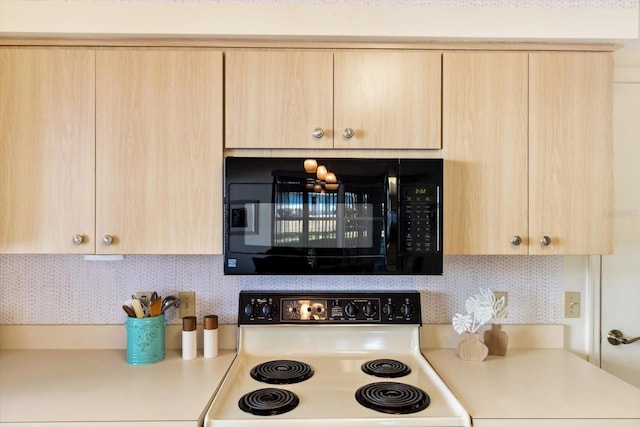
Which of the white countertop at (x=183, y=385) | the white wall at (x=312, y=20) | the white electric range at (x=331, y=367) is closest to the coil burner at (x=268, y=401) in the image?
the white electric range at (x=331, y=367)

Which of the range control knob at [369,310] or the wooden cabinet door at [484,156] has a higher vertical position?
the wooden cabinet door at [484,156]

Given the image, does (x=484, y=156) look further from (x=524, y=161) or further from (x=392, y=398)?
(x=392, y=398)

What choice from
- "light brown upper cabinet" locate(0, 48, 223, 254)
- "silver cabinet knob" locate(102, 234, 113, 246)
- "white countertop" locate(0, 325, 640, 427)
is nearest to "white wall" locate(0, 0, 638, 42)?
"light brown upper cabinet" locate(0, 48, 223, 254)

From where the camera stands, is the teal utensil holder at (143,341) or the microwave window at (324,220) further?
the teal utensil holder at (143,341)

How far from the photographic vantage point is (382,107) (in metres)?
1.44

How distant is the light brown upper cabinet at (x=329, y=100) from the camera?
1427mm

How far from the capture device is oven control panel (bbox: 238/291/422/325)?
1626 millimetres

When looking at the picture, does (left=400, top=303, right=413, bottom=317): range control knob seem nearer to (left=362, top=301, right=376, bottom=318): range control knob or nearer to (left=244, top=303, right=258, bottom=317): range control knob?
(left=362, top=301, right=376, bottom=318): range control knob

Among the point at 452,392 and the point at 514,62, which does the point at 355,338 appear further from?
the point at 514,62

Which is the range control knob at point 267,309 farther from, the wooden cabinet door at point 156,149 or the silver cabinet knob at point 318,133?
the silver cabinet knob at point 318,133

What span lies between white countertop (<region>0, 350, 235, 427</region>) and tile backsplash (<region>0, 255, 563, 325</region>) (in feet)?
0.59

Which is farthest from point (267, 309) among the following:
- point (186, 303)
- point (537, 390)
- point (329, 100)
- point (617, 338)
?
point (617, 338)

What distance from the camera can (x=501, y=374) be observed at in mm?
1431

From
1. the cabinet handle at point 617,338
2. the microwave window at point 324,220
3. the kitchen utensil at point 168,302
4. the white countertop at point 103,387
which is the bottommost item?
the white countertop at point 103,387
